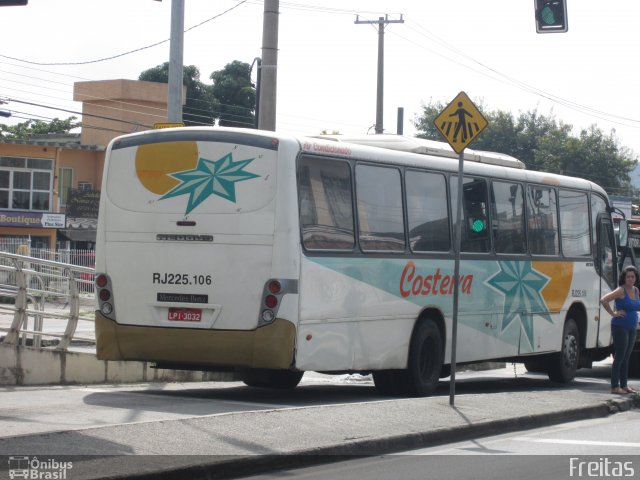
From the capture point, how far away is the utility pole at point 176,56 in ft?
58.0

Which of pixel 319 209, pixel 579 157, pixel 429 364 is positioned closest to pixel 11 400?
pixel 319 209

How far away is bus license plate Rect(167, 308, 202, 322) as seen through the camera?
12461 mm

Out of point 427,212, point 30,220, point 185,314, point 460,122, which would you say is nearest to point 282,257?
point 185,314

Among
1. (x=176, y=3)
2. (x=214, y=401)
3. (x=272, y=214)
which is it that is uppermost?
(x=176, y=3)

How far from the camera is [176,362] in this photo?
12641 millimetres

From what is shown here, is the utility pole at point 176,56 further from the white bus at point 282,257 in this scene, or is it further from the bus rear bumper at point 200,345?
the bus rear bumper at point 200,345

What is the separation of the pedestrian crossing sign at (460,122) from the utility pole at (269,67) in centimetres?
492

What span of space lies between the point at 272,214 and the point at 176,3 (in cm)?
695

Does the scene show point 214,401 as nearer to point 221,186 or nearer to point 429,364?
point 221,186

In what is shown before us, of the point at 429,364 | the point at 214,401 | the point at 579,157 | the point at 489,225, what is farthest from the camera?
the point at 579,157

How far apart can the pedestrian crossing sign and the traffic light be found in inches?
169

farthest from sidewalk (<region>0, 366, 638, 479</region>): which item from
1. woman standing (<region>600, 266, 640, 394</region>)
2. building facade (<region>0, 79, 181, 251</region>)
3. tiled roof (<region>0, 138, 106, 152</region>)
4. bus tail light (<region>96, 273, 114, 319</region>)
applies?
tiled roof (<region>0, 138, 106, 152</region>)

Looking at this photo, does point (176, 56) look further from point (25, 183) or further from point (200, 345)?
point (25, 183)

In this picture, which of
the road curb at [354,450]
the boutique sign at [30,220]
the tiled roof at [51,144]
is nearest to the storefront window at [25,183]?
the tiled roof at [51,144]
